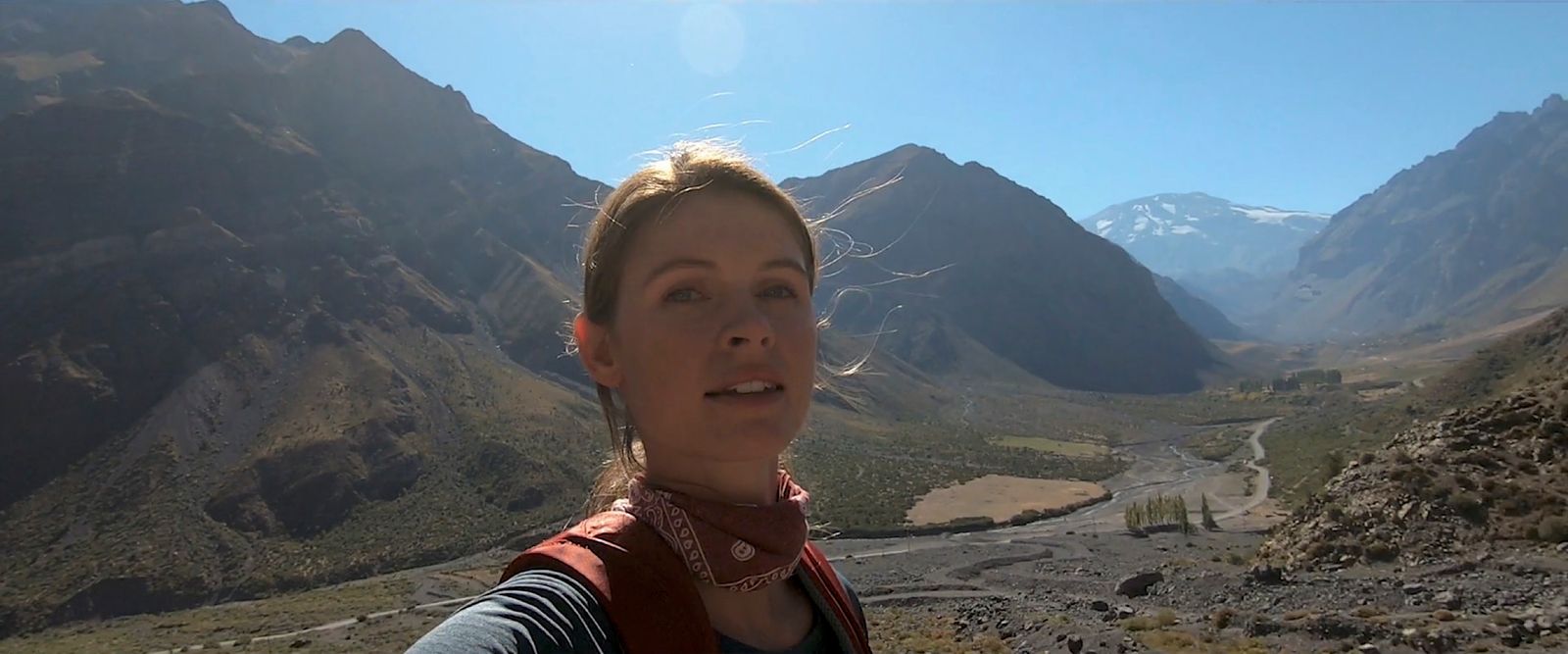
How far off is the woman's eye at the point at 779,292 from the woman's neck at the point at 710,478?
1.27 feet

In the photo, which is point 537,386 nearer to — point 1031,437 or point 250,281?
point 250,281

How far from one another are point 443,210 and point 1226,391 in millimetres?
147263

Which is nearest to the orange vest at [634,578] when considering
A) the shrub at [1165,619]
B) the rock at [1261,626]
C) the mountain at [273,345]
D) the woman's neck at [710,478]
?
the woman's neck at [710,478]

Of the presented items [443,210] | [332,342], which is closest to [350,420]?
[332,342]

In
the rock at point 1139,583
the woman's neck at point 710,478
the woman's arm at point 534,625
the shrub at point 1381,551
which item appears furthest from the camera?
the rock at point 1139,583

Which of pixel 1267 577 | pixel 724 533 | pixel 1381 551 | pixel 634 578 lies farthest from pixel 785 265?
pixel 1381 551

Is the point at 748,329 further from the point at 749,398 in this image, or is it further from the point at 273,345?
the point at 273,345

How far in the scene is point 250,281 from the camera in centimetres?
8731

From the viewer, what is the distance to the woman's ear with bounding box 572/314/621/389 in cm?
197

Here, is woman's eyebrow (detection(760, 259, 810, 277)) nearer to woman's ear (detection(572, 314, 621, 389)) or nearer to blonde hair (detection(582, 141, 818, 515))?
blonde hair (detection(582, 141, 818, 515))

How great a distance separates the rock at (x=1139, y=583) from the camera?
2242 centimetres

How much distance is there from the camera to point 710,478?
1.82 meters

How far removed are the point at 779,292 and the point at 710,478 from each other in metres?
0.46

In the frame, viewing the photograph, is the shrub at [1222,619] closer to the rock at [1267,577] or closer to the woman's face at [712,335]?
the rock at [1267,577]
